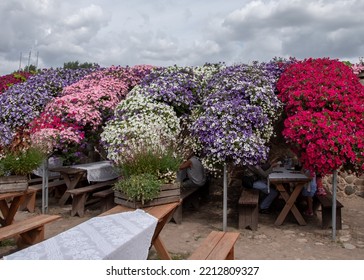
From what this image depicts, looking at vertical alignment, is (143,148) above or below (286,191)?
above

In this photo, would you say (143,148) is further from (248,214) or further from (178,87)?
(178,87)

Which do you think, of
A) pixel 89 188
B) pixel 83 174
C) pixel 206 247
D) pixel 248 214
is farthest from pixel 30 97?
pixel 206 247

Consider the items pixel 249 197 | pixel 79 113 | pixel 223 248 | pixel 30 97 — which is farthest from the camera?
pixel 30 97

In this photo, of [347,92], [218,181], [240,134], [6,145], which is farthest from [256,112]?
[6,145]

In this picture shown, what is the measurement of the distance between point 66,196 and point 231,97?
3.94 m

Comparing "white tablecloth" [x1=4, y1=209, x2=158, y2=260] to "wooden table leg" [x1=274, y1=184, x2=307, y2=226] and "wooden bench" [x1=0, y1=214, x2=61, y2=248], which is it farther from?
"wooden table leg" [x1=274, y1=184, x2=307, y2=226]

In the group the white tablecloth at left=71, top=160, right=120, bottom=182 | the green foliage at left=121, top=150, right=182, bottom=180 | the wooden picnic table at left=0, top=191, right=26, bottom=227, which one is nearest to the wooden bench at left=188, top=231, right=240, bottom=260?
the green foliage at left=121, top=150, right=182, bottom=180

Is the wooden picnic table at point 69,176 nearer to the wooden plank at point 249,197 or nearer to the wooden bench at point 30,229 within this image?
the wooden bench at point 30,229

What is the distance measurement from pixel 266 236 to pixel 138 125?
2.73 metres

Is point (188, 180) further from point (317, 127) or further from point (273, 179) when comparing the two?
point (317, 127)

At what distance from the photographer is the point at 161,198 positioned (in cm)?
454

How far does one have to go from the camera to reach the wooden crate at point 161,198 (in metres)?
4.43

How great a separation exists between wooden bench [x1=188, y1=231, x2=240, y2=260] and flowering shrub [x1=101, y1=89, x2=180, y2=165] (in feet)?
8.99

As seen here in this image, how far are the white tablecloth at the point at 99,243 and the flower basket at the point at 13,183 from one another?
2.35 m
